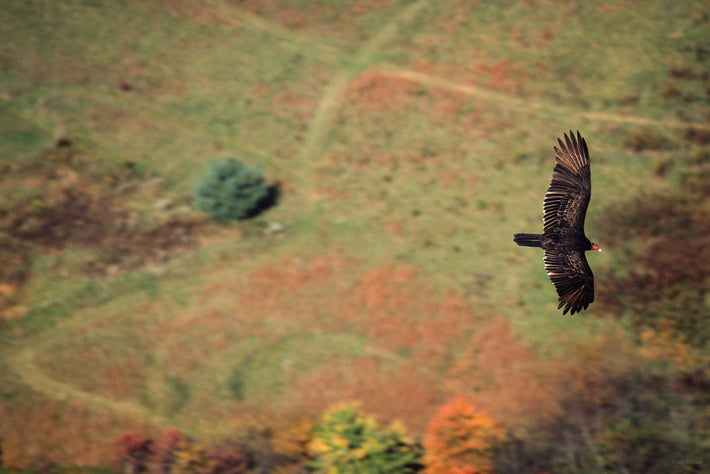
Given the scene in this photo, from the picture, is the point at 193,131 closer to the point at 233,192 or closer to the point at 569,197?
the point at 233,192

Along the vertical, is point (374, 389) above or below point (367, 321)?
below

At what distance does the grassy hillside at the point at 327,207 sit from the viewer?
90.8 feet

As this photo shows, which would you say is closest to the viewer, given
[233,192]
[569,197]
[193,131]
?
[569,197]

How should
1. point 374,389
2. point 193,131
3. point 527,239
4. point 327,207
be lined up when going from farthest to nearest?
point 193,131 → point 327,207 → point 374,389 → point 527,239

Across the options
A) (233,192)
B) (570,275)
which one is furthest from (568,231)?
(233,192)

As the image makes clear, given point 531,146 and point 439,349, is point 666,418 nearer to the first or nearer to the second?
point 439,349

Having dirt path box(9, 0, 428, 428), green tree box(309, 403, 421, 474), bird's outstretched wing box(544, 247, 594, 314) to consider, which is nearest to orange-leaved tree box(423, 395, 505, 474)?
green tree box(309, 403, 421, 474)

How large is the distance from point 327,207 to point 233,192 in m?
4.70

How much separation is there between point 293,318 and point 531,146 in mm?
18087

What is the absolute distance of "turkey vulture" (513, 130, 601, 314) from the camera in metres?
17.1

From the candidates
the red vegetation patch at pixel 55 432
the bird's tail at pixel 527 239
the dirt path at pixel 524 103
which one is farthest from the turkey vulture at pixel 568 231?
the dirt path at pixel 524 103

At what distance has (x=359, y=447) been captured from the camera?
69.3ft

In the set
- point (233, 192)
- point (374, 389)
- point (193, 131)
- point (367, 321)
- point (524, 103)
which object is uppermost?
point (524, 103)

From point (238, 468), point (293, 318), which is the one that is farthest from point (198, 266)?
point (238, 468)
